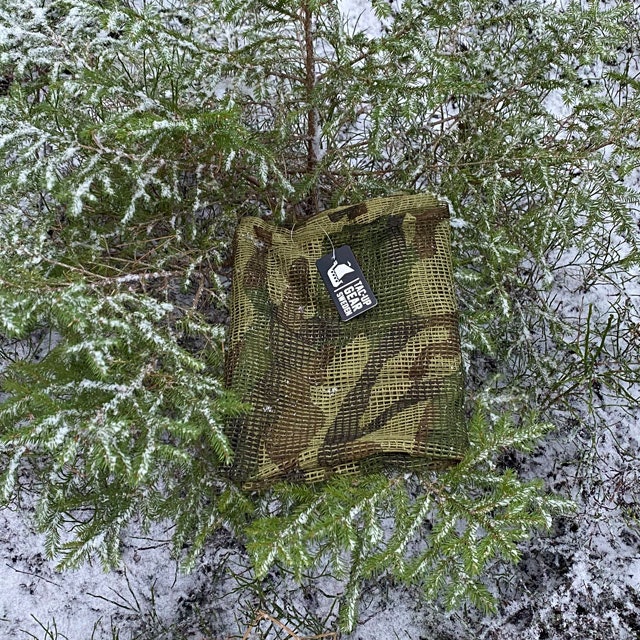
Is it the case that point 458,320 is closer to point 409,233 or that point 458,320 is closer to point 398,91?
point 409,233

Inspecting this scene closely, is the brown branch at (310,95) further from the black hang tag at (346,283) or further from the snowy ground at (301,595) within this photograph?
the snowy ground at (301,595)

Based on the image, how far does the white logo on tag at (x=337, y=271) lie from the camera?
7.79 ft

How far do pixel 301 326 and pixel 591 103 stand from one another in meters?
1.44

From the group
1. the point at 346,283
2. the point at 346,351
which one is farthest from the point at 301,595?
the point at 346,283

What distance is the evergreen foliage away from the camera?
1.85 m

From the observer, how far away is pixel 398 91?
220cm

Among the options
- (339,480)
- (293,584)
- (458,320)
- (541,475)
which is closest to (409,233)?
(458,320)

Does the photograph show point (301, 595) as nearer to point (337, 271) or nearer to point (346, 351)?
point (346, 351)

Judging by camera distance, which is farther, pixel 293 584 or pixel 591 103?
pixel 293 584

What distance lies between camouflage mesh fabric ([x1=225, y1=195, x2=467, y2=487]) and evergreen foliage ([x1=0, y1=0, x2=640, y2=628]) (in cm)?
11

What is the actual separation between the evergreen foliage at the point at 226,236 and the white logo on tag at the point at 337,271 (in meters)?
0.41

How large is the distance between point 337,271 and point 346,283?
0.07 meters

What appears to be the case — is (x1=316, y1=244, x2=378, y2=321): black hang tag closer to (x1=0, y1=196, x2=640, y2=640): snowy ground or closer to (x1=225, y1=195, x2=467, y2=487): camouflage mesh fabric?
(x1=225, y1=195, x2=467, y2=487): camouflage mesh fabric

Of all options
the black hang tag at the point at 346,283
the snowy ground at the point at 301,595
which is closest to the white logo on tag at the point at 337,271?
the black hang tag at the point at 346,283
